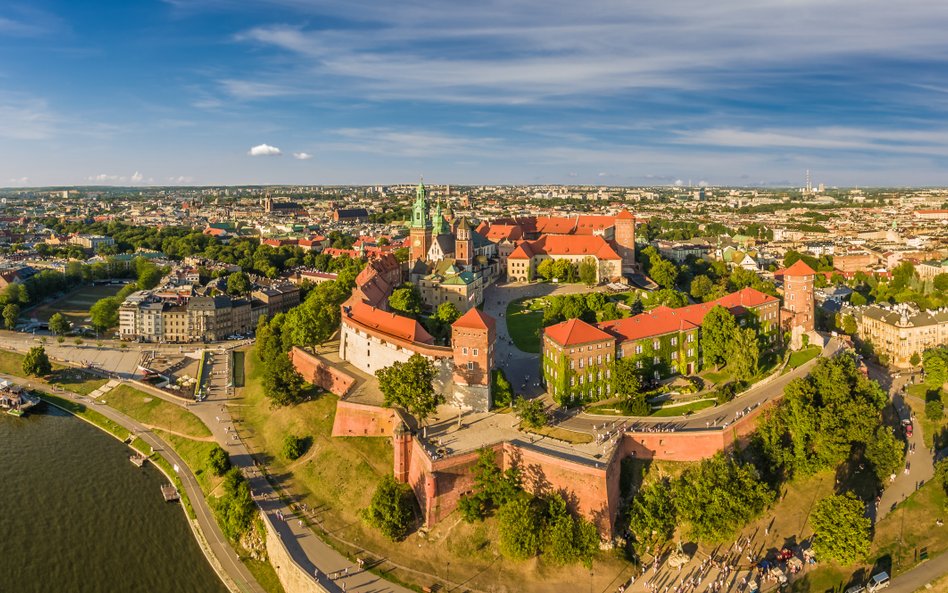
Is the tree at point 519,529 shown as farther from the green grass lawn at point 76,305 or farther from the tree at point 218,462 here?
the green grass lawn at point 76,305

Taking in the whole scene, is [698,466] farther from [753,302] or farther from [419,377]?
[753,302]

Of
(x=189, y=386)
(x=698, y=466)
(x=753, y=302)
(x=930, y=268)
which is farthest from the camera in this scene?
(x=930, y=268)

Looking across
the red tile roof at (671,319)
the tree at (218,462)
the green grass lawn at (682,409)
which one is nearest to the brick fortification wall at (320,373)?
the tree at (218,462)

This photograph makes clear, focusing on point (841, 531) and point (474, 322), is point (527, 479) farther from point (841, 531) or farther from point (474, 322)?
point (841, 531)

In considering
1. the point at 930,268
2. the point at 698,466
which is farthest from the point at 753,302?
the point at 930,268

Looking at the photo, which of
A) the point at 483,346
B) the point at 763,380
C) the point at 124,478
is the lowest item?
the point at 124,478

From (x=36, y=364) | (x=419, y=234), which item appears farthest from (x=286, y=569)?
(x=419, y=234)

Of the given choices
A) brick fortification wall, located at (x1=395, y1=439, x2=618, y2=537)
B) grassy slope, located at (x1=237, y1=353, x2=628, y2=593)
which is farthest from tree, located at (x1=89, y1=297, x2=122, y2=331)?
brick fortification wall, located at (x1=395, y1=439, x2=618, y2=537)

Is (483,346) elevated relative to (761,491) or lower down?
elevated
